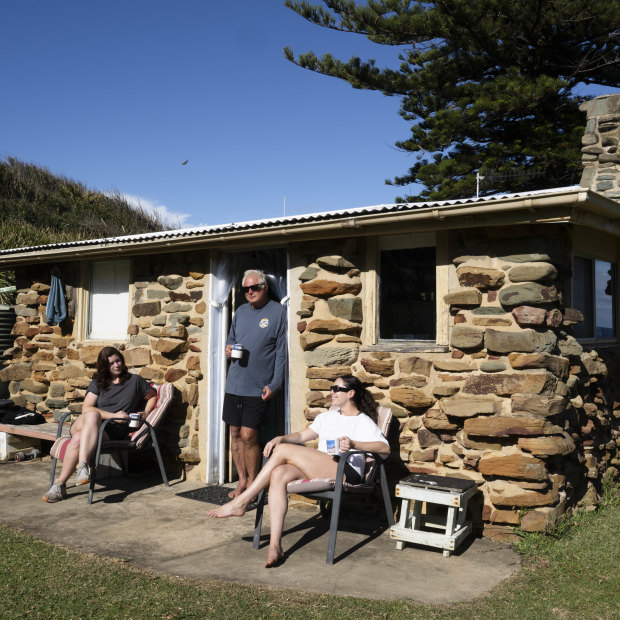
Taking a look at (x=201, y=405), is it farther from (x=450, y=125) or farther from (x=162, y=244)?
(x=450, y=125)

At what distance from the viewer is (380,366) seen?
5.65 meters

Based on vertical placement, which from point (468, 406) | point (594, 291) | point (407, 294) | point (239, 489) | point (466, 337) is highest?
point (594, 291)

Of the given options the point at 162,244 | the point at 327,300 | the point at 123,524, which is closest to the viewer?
the point at 123,524

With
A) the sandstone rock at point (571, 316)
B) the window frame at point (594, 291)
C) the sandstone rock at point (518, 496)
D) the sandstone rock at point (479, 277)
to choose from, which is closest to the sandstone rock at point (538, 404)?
the sandstone rock at point (518, 496)

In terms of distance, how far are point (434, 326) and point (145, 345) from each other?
3.08m

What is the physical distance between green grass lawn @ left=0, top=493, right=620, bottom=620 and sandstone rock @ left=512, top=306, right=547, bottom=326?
1.52 metres

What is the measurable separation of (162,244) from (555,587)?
4380 millimetres

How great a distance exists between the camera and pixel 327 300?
5.98 metres

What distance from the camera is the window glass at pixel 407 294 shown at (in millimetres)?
5621

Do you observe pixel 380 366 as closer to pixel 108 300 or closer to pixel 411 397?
pixel 411 397

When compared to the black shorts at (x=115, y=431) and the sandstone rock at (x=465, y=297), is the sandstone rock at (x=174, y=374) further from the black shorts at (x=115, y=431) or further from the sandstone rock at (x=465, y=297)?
the sandstone rock at (x=465, y=297)

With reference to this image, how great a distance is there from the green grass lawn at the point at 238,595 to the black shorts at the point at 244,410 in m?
1.78

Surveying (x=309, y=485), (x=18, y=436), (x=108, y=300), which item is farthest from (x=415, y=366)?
(x=18, y=436)

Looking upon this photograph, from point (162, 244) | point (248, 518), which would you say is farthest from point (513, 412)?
point (162, 244)
